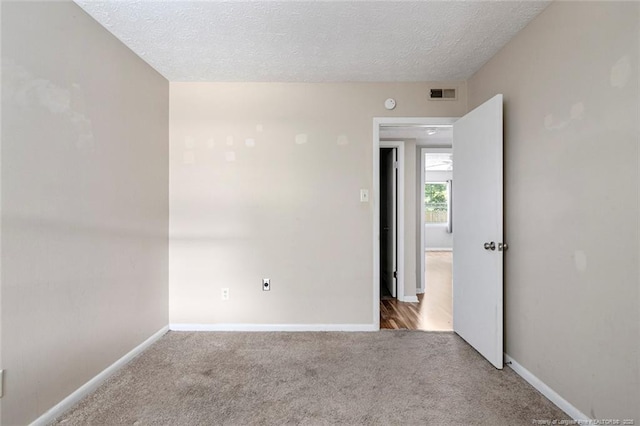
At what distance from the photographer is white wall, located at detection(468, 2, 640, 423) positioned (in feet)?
4.34

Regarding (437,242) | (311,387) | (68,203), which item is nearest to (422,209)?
(311,387)

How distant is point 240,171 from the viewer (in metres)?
2.82

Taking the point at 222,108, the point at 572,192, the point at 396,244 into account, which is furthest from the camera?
A: the point at 396,244

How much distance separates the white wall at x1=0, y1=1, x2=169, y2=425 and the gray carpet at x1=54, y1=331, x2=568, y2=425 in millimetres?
304

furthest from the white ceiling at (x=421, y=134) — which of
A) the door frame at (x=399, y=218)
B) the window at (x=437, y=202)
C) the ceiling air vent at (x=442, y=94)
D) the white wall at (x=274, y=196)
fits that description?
the window at (x=437, y=202)

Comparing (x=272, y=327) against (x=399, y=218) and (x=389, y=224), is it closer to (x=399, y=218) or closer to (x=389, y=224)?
(x=399, y=218)

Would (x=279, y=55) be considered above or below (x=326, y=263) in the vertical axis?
above

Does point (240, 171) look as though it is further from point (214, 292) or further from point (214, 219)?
point (214, 292)

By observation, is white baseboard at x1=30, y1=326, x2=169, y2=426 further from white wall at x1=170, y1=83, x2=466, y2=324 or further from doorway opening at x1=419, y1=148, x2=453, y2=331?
doorway opening at x1=419, y1=148, x2=453, y2=331

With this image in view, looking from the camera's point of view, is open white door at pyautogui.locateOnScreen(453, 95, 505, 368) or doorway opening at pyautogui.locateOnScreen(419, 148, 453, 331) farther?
doorway opening at pyautogui.locateOnScreen(419, 148, 453, 331)

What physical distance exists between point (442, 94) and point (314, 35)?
1.49 m

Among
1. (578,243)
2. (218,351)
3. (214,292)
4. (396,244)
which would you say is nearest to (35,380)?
(218,351)

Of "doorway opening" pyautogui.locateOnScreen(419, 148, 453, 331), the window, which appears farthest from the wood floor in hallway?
the window

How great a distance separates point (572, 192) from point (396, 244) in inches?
96.8
